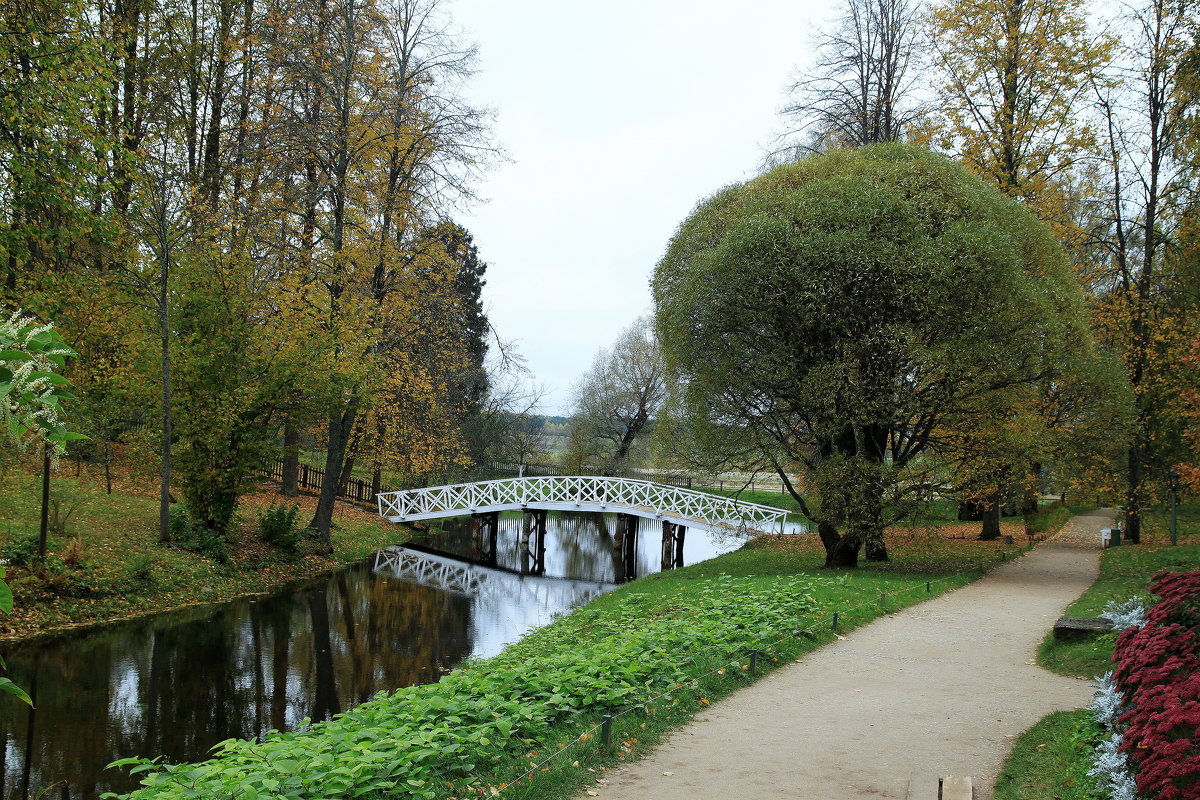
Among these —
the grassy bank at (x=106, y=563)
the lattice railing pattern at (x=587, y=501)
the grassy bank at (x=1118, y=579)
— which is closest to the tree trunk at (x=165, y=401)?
the grassy bank at (x=106, y=563)

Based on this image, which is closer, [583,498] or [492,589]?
[492,589]

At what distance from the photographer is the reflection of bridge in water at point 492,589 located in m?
14.9

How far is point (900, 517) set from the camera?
1498cm

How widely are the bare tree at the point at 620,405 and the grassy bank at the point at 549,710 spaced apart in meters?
25.1

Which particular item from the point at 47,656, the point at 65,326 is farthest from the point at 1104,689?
the point at 65,326

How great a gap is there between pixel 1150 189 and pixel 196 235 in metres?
21.3

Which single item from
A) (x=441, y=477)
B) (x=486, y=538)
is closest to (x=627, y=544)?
(x=486, y=538)

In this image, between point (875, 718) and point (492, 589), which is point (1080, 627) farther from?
point (492, 589)

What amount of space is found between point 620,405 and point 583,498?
12.1 metres

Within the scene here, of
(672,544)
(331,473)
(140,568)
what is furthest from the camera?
(672,544)

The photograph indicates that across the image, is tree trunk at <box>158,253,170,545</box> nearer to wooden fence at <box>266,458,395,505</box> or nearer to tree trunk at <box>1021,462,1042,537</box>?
wooden fence at <box>266,458,395,505</box>

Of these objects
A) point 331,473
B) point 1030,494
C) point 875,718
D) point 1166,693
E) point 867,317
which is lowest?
point 875,718

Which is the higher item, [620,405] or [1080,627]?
[620,405]

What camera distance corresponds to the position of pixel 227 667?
11.0 meters
